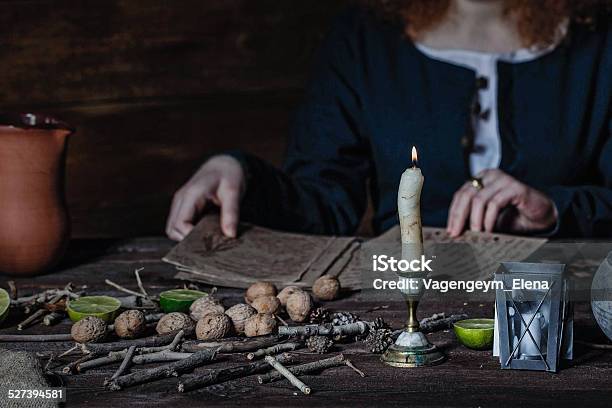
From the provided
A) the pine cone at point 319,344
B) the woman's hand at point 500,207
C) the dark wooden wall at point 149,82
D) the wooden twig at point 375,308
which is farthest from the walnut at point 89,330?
the dark wooden wall at point 149,82

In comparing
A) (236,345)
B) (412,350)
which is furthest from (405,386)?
(236,345)

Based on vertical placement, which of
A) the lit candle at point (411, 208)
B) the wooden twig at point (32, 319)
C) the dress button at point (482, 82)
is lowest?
the wooden twig at point (32, 319)

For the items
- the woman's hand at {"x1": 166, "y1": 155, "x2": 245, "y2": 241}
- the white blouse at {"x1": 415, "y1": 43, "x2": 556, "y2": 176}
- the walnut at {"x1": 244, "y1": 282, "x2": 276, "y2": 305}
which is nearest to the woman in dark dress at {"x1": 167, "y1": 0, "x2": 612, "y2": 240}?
the white blouse at {"x1": 415, "y1": 43, "x2": 556, "y2": 176}

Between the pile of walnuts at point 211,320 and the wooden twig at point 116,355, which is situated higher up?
the pile of walnuts at point 211,320

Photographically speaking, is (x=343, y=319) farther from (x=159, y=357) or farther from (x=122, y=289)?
(x=122, y=289)

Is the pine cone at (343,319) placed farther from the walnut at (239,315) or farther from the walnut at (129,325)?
the walnut at (129,325)

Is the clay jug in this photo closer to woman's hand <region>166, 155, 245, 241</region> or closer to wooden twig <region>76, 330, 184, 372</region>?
woman's hand <region>166, 155, 245, 241</region>

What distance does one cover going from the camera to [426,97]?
1812 mm

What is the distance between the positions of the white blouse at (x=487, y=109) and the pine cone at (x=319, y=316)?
0.88 meters

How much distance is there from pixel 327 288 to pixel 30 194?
46 cm

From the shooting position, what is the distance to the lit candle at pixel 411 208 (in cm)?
73

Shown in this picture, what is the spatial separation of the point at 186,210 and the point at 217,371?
2.34ft

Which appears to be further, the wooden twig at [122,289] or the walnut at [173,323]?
the wooden twig at [122,289]

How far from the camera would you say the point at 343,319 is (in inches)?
36.2
